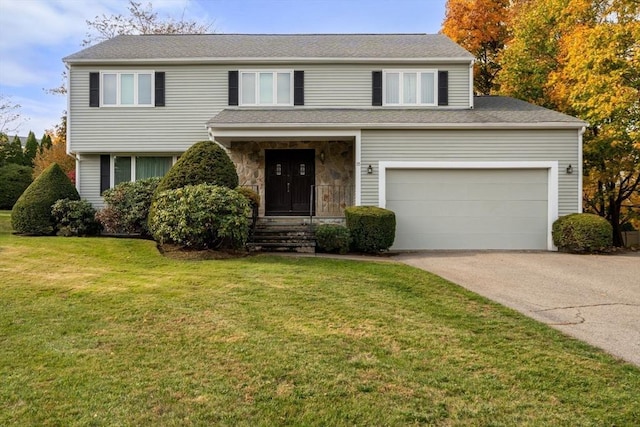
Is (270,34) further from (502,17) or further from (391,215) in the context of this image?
(502,17)

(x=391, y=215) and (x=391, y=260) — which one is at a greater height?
(x=391, y=215)

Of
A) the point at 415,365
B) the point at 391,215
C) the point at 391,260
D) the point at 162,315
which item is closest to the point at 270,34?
the point at 391,215

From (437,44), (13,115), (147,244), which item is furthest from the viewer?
(13,115)

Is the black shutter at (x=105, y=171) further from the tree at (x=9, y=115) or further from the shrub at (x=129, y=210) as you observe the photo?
the tree at (x=9, y=115)

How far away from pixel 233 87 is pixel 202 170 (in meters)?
4.83

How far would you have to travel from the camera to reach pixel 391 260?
31.2ft

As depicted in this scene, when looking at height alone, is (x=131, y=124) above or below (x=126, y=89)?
below

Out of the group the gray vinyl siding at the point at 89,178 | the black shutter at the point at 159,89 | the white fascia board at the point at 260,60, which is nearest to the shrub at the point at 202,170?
the black shutter at the point at 159,89

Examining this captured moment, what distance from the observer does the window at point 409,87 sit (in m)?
13.5

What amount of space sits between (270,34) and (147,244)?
1031 cm

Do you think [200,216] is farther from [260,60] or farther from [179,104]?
[260,60]

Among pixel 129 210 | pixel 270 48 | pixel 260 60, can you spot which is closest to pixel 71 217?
pixel 129 210

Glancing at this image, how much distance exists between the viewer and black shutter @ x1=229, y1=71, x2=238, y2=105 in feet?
44.5

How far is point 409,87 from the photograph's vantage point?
13523 mm
